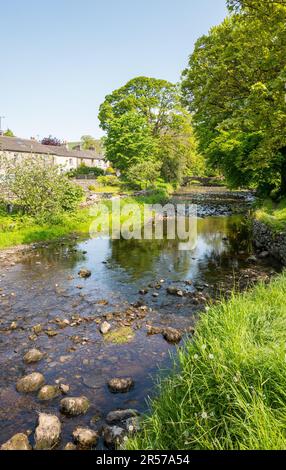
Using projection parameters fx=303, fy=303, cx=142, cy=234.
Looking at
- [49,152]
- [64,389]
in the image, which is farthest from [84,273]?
[49,152]

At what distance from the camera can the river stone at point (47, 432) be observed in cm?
538

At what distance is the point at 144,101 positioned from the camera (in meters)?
54.8

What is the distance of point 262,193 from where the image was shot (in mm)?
30391

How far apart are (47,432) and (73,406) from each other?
77 cm

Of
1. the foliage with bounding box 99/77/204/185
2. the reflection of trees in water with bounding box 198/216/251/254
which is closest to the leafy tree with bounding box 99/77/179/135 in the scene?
the foliage with bounding box 99/77/204/185

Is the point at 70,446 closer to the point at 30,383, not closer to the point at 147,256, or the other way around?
the point at 30,383

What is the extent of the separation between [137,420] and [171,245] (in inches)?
620

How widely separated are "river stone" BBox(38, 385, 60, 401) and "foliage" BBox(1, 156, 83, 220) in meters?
18.0

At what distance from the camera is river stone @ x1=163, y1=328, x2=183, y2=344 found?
8.91 metres

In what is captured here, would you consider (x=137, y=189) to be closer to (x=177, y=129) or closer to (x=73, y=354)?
(x=177, y=129)

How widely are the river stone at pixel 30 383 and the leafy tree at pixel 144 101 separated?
173 ft

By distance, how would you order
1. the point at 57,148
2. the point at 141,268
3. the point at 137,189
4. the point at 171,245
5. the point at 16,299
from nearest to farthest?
1. the point at 16,299
2. the point at 141,268
3. the point at 171,245
4. the point at 137,189
5. the point at 57,148

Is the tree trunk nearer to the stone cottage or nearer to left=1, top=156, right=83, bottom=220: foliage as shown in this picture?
left=1, top=156, right=83, bottom=220: foliage
